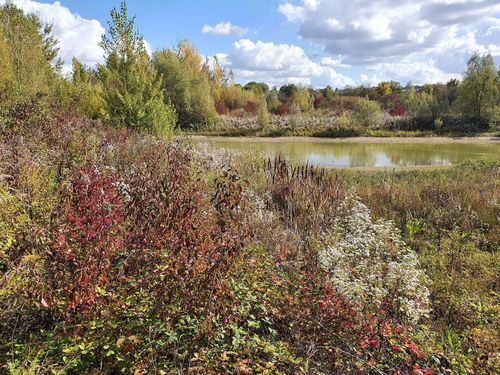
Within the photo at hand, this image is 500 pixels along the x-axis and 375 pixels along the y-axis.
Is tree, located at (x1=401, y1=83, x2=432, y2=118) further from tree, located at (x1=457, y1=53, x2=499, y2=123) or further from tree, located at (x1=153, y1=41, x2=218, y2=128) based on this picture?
tree, located at (x1=153, y1=41, x2=218, y2=128)

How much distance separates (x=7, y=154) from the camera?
6082 millimetres

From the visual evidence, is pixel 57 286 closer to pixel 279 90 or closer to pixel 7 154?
pixel 7 154

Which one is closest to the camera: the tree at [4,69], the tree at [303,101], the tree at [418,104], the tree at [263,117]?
the tree at [4,69]

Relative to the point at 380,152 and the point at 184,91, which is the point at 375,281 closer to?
the point at 380,152

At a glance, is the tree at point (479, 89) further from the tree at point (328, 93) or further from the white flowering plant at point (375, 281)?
the white flowering plant at point (375, 281)

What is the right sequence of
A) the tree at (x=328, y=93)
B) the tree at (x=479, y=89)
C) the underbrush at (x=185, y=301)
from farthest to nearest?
the tree at (x=328, y=93)
the tree at (x=479, y=89)
the underbrush at (x=185, y=301)

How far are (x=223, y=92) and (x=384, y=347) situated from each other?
53435 mm

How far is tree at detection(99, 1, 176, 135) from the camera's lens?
14.1 m

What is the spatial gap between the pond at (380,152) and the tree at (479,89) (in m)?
7.12

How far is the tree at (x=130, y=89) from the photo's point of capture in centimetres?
1415

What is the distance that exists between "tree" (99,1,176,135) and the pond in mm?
5447

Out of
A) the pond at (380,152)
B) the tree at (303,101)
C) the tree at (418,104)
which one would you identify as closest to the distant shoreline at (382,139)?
the pond at (380,152)

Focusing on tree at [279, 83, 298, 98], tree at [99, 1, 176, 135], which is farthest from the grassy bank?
tree at [279, 83, 298, 98]

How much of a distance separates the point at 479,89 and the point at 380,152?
60.2ft
